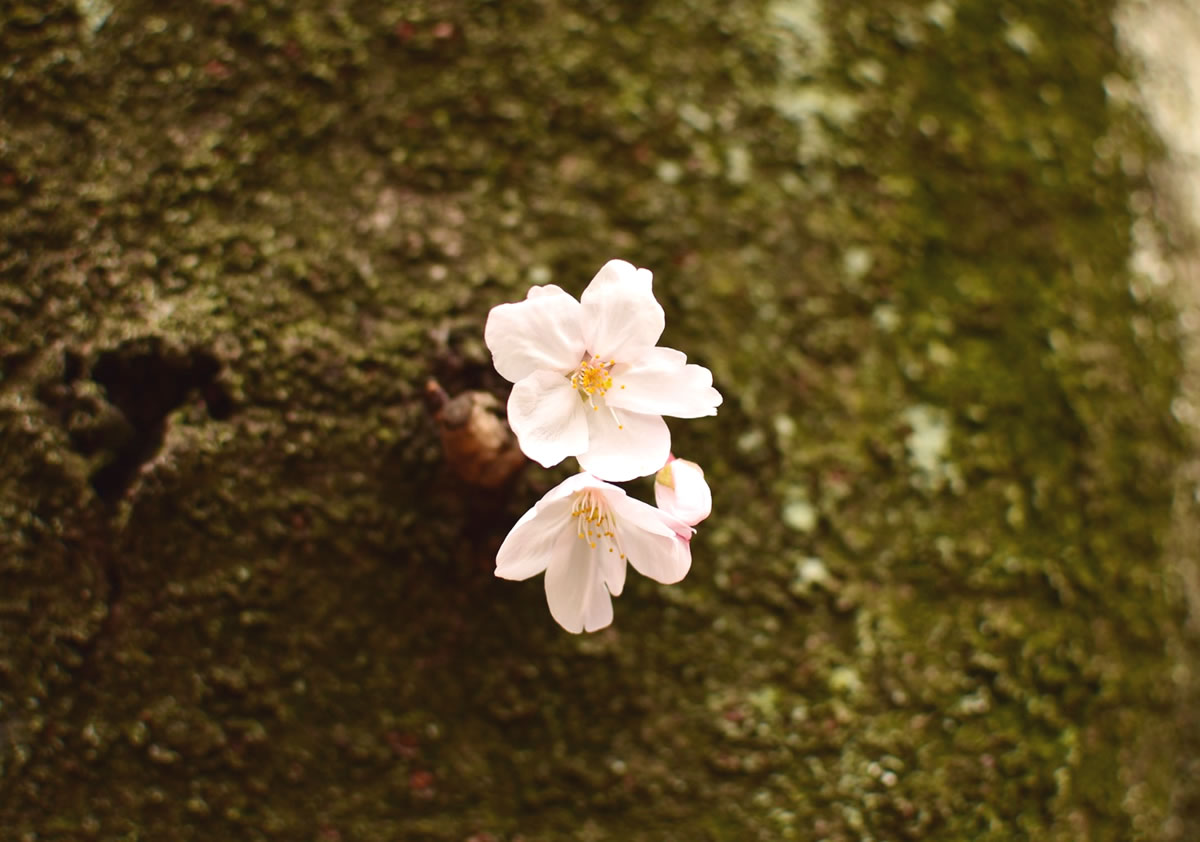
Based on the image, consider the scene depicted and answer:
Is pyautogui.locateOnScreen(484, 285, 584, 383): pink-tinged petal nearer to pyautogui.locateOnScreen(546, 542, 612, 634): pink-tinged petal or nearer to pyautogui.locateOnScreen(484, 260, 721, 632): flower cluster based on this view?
pyautogui.locateOnScreen(484, 260, 721, 632): flower cluster

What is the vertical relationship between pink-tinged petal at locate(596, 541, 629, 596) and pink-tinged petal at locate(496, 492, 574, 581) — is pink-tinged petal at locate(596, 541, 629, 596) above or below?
below

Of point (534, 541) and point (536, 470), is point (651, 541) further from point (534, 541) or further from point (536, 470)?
point (536, 470)

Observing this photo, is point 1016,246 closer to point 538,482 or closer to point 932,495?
point 932,495

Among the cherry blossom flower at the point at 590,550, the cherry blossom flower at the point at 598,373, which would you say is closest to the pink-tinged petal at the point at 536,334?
the cherry blossom flower at the point at 598,373

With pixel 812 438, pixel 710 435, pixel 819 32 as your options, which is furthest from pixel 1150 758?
pixel 819 32

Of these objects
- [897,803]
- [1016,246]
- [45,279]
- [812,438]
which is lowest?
[897,803]

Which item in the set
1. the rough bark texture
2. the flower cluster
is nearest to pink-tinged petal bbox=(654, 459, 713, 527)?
the flower cluster

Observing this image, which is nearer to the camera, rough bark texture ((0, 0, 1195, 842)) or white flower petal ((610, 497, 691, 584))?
white flower petal ((610, 497, 691, 584))
